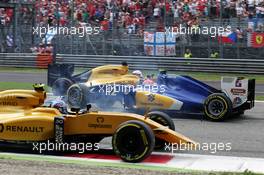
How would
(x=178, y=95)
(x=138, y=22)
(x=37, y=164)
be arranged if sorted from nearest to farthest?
(x=37, y=164)
(x=178, y=95)
(x=138, y=22)

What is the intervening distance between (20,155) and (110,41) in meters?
18.9

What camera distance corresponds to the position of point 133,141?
7383 millimetres

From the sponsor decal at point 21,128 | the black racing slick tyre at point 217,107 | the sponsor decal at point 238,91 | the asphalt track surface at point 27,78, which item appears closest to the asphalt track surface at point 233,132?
the black racing slick tyre at point 217,107

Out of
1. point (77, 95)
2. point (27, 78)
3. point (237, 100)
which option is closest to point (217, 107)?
point (237, 100)

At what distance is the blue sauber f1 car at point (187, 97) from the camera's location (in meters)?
11.6

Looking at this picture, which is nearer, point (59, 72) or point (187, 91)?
point (187, 91)

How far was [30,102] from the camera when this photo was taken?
8953 mm

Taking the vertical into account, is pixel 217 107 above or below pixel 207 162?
above

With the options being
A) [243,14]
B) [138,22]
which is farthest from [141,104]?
[138,22]

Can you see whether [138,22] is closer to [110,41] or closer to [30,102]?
[110,41]

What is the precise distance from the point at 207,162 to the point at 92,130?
1.67 m

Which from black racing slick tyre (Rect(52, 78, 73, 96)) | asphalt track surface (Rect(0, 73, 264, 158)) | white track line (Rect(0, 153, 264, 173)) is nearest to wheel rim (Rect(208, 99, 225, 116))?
asphalt track surface (Rect(0, 73, 264, 158))

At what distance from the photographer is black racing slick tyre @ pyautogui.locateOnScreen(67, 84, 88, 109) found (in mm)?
12747

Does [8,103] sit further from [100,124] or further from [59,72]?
→ [59,72]
